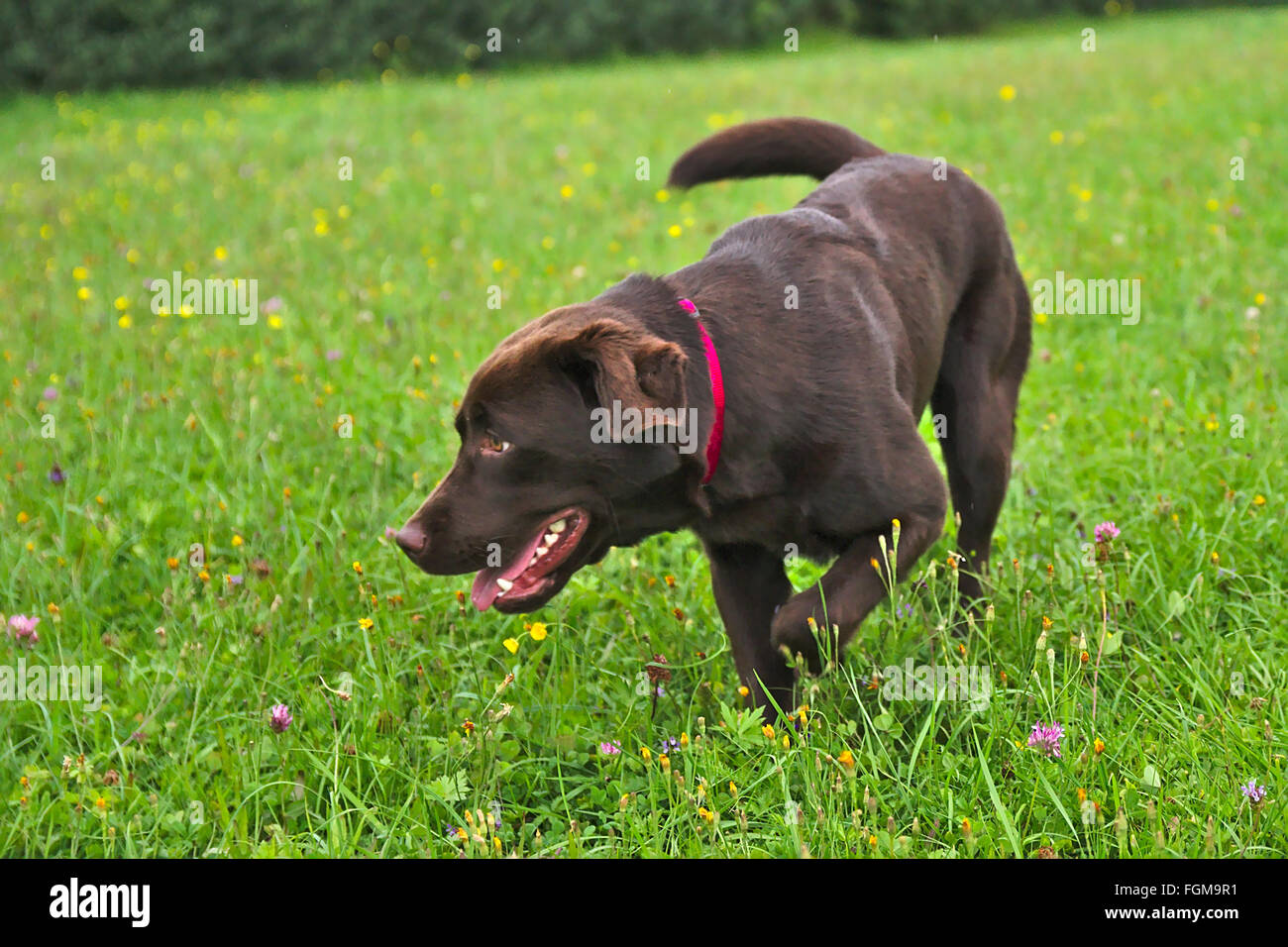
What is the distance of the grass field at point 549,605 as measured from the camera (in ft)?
7.93

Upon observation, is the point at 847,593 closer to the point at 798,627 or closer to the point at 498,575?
the point at 798,627

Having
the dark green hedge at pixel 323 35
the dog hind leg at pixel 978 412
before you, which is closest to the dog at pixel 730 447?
the dog hind leg at pixel 978 412

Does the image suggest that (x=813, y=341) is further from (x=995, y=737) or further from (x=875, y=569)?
(x=995, y=737)

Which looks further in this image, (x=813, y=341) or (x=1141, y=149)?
(x=1141, y=149)

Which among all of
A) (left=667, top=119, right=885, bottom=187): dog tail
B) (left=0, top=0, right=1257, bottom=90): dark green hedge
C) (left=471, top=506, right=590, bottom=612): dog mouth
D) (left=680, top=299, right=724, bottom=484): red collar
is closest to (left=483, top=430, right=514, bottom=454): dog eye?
(left=471, top=506, right=590, bottom=612): dog mouth

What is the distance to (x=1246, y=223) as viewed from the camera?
259 inches

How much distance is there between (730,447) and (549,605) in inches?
39.0

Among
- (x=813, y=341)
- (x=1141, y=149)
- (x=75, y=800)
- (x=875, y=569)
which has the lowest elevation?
(x=75, y=800)

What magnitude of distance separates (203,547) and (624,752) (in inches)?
65.8

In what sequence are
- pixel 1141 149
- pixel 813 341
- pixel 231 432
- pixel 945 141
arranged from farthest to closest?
pixel 945 141 < pixel 1141 149 < pixel 231 432 < pixel 813 341

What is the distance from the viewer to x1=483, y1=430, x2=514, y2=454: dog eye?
2.62 metres

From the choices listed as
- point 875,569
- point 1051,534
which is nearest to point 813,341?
point 875,569

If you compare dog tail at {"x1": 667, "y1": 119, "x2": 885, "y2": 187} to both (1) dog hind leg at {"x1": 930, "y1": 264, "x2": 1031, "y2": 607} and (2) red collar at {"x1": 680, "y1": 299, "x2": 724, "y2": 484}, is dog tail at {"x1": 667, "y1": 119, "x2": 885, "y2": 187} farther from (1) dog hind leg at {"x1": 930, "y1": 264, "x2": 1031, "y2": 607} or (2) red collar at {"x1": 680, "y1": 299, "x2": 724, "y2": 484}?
(2) red collar at {"x1": 680, "y1": 299, "x2": 724, "y2": 484}

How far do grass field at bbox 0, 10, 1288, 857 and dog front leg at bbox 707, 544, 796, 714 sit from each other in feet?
0.41
